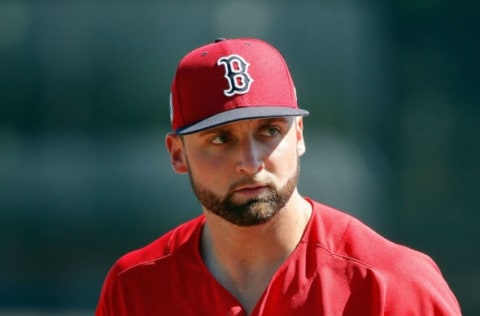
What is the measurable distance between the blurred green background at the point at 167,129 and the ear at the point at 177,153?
2507 mm

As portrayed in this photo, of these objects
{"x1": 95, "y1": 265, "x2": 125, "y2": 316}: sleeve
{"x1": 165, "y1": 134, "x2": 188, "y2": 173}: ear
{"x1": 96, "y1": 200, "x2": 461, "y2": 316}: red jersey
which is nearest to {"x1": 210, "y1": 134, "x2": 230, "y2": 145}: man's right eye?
{"x1": 165, "y1": 134, "x2": 188, "y2": 173}: ear

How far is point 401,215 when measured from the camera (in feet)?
18.5

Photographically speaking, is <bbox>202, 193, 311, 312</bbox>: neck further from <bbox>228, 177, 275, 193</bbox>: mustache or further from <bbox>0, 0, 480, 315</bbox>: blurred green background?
<bbox>0, 0, 480, 315</bbox>: blurred green background

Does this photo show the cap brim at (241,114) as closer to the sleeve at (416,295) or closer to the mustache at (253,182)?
the mustache at (253,182)

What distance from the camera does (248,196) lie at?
277cm

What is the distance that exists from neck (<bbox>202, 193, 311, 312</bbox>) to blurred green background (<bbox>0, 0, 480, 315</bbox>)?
263cm

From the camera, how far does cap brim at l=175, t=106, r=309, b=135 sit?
9.05ft

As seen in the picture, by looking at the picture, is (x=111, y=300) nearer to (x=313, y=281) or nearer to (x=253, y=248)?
Answer: (x=253, y=248)

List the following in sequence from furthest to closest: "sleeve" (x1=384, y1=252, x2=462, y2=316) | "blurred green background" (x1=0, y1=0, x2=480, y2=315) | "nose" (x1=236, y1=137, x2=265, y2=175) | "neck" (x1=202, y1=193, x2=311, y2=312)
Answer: "blurred green background" (x1=0, y1=0, x2=480, y2=315) → "neck" (x1=202, y1=193, x2=311, y2=312) → "nose" (x1=236, y1=137, x2=265, y2=175) → "sleeve" (x1=384, y1=252, x2=462, y2=316)

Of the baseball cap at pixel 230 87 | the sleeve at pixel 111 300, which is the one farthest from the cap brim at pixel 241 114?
the sleeve at pixel 111 300

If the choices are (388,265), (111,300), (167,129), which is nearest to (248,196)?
(388,265)

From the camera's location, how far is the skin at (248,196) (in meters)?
2.77

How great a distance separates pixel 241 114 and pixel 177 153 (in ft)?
1.28

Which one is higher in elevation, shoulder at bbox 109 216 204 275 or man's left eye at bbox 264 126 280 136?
man's left eye at bbox 264 126 280 136
